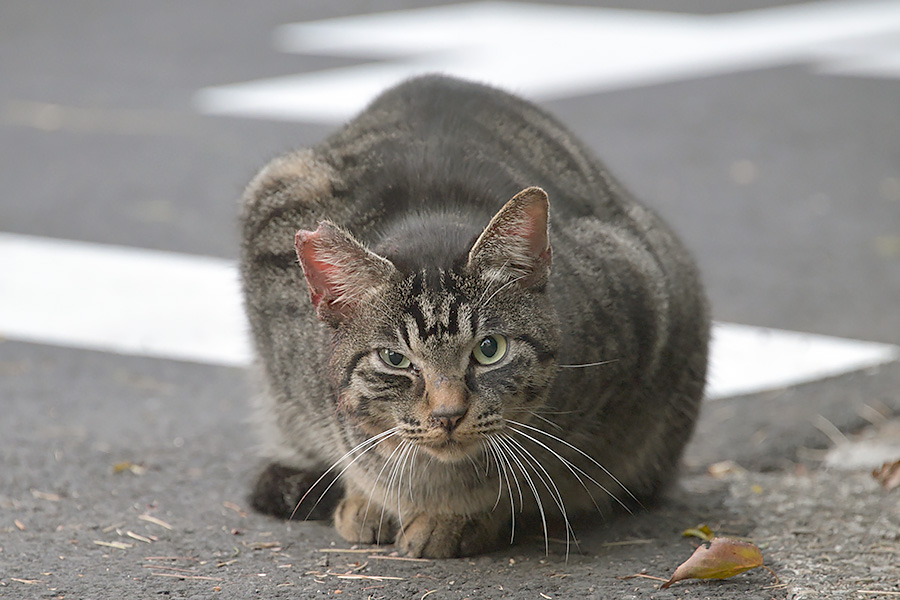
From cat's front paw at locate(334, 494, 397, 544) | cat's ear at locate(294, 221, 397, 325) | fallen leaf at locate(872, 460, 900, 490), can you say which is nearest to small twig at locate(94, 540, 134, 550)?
cat's front paw at locate(334, 494, 397, 544)

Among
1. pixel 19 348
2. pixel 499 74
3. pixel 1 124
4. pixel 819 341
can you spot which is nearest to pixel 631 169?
pixel 499 74

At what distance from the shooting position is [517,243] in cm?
244

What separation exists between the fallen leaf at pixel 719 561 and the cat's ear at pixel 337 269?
893 millimetres

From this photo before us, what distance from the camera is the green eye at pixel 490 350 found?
96.6 inches

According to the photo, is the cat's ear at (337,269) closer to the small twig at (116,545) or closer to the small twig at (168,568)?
the small twig at (168,568)

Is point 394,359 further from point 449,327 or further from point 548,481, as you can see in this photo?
point 548,481

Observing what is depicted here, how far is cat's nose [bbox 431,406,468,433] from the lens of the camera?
2.38 m

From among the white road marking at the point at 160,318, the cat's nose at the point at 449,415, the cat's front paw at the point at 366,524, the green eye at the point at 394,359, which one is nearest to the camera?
the cat's nose at the point at 449,415

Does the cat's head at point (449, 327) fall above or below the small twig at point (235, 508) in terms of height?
above

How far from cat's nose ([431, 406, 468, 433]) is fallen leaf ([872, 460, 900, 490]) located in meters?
1.40

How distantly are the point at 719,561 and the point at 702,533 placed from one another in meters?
0.35

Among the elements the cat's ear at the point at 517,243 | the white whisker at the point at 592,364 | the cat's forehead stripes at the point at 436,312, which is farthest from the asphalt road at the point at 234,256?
the cat's ear at the point at 517,243

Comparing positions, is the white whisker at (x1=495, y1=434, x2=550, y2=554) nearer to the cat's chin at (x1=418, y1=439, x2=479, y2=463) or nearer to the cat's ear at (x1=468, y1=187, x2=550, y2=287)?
the cat's chin at (x1=418, y1=439, x2=479, y2=463)

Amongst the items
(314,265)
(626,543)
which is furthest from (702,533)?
(314,265)
